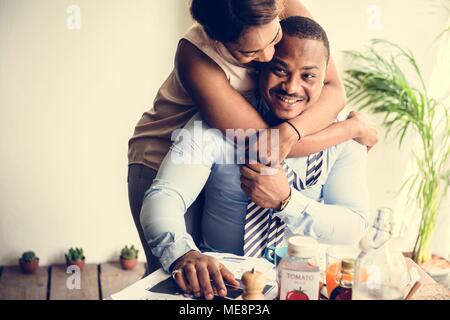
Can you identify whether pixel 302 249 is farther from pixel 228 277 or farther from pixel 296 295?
pixel 228 277

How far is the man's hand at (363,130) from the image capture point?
174 cm

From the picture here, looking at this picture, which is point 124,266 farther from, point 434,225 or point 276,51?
point 434,225

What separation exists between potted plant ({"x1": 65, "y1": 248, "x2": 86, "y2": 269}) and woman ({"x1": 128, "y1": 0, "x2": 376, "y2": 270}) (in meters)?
0.35

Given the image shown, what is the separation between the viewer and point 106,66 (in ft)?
6.34

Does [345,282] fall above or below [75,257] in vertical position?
above

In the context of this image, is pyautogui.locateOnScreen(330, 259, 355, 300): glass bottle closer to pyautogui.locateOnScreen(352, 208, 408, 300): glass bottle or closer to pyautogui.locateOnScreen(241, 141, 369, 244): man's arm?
pyautogui.locateOnScreen(352, 208, 408, 300): glass bottle

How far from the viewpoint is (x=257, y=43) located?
1.50 m

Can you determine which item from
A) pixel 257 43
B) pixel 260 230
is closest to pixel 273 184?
pixel 260 230

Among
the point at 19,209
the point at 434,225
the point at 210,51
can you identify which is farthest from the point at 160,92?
the point at 434,225

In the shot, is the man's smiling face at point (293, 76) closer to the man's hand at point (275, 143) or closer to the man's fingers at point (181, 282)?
the man's hand at point (275, 143)

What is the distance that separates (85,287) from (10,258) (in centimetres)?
32

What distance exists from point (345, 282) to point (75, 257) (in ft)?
3.69
